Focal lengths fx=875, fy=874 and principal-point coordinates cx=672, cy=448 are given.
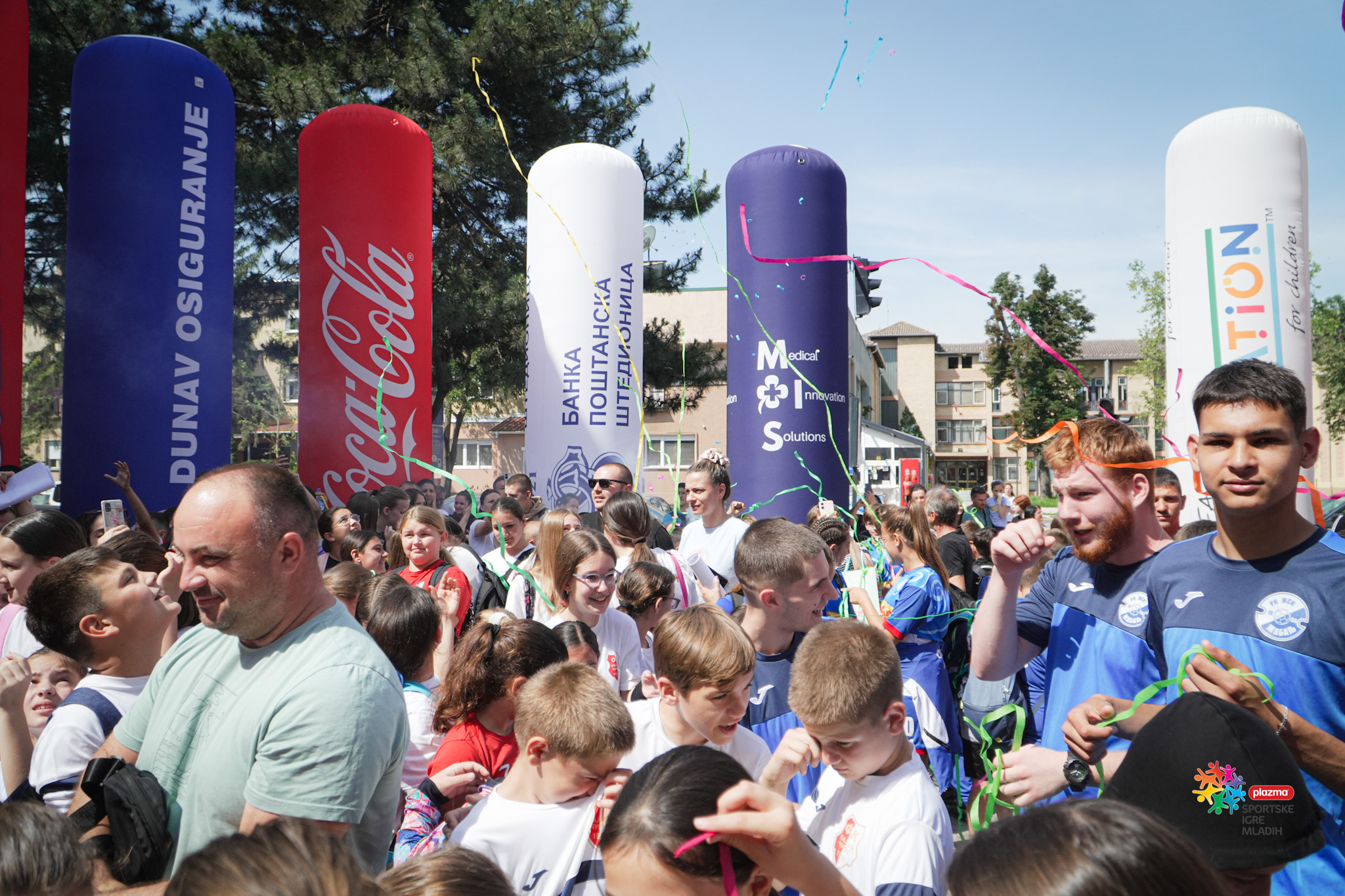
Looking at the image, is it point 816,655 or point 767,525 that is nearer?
point 816,655

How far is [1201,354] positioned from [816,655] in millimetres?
7349

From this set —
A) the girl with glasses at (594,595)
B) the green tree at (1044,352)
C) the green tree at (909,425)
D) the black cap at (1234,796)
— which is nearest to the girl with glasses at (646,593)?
the girl with glasses at (594,595)

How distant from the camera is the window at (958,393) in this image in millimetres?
67625

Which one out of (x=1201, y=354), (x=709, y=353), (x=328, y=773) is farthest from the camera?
(x=709, y=353)

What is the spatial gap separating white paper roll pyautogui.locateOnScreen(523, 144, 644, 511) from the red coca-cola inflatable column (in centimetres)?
138

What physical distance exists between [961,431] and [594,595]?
6765 centimetres

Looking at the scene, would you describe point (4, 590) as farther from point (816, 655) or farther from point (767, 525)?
point (816, 655)

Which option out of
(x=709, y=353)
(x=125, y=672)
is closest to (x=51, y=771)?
(x=125, y=672)

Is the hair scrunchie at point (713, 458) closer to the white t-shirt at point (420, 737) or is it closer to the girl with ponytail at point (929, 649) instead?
the girl with ponytail at point (929, 649)

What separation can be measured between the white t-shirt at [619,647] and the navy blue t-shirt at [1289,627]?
209 cm

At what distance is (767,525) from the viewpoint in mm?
3148

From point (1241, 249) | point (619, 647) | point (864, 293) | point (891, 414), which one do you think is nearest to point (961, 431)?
point (891, 414)

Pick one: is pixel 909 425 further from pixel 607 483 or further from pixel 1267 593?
pixel 1267 593

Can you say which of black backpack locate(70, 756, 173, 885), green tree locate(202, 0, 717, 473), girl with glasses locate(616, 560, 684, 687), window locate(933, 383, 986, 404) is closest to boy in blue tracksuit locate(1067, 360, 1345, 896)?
black backpack locate(70, 756, 173, 885)
